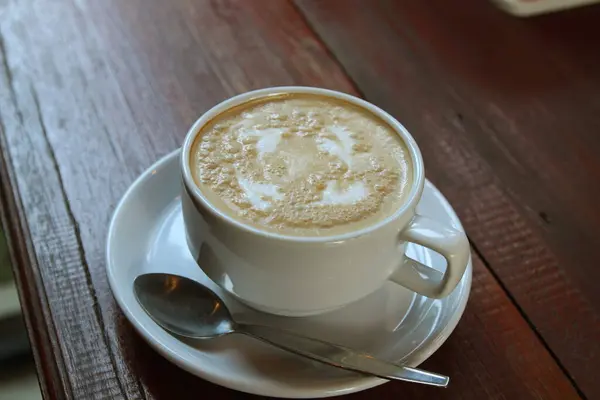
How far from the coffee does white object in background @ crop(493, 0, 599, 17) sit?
47 cm

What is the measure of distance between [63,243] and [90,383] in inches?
5.9

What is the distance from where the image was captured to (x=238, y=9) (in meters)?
0.92

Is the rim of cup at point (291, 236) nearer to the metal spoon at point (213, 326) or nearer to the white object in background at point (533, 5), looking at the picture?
the metal spoon at point (213, 326)

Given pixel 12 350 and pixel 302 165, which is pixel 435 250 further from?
pixel 12 350

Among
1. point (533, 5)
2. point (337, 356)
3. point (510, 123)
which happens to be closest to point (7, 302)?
point (337, 356)

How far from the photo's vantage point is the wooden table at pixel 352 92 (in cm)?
53

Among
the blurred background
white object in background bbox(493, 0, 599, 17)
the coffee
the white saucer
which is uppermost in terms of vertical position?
the coffee

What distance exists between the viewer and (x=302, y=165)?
0.54m

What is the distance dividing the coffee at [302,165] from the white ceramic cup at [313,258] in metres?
0.02

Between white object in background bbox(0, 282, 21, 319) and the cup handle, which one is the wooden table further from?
white object in background bbox(0, 282, 21, 319)

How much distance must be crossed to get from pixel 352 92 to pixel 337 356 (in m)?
0.39

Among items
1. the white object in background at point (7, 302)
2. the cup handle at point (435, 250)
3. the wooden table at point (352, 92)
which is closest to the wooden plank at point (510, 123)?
the wooden table at point (352, 92)

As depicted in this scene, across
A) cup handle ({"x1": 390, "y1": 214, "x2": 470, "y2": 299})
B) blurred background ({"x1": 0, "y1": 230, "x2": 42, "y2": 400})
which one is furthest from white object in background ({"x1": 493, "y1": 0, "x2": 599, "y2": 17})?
blurred background ({"x1": 0, "y1": 230, "x2": 42, "y2": 400})

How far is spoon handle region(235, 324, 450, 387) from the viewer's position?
47 centimetres
